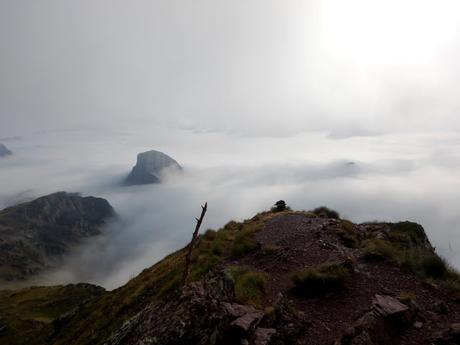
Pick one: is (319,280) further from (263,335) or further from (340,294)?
(263,335)

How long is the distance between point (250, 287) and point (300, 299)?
282 cm

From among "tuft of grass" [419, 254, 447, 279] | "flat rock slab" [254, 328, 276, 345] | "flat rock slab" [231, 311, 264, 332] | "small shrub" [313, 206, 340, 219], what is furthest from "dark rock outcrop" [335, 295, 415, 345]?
"small shrub" [313, 206, 340, 219]

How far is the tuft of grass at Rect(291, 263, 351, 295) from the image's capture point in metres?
17.7

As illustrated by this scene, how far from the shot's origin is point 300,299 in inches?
681

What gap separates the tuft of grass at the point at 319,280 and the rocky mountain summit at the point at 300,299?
0.18ft

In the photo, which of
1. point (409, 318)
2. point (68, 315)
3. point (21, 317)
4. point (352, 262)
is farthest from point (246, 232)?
point (21, 317)

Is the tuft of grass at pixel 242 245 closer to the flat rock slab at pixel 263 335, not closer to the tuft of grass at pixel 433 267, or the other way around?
the tuft of grass at pixel 433 267

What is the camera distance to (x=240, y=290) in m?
17.7

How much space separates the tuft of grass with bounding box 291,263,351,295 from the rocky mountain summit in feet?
0.18

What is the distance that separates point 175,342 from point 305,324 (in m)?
6.26

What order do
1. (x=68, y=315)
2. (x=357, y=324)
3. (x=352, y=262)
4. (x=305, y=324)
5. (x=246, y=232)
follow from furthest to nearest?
(x=68, y=315) < (x=246, y=232) < (x=352, y=262) < (x=305, y=324) < (x=357, y=324)

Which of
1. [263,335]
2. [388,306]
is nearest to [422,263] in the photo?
[388,306]

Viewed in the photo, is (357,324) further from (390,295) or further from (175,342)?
(175,342)

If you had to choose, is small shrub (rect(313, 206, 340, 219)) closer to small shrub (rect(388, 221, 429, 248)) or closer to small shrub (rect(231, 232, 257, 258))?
small shrub (rect(388, 221, 429, 248))
